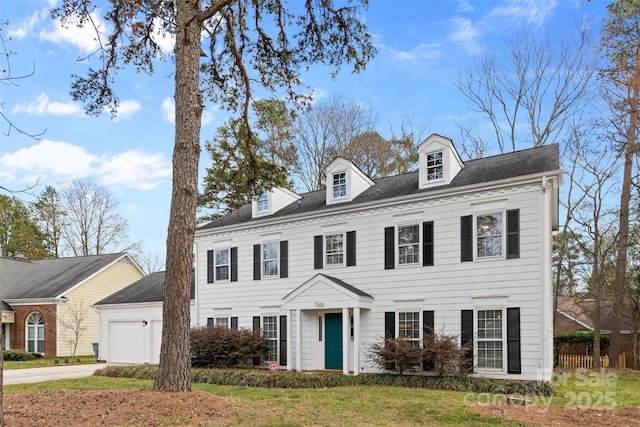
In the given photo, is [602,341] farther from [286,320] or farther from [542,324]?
[286,320]

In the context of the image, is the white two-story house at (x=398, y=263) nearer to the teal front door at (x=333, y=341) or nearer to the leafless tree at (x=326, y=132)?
the teal front door at (x=333, y=341)

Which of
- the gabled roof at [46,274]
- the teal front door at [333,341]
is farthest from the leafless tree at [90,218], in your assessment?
the teal front door at [333,341]

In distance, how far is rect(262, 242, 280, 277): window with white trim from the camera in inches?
708

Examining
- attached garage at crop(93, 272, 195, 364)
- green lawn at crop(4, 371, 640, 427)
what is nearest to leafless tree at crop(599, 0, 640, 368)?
green lawn at crop(4, 371, 640, 427)

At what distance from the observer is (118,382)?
569 inches

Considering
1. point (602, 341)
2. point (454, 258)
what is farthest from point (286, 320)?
point (602, 341)

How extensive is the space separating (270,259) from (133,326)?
26.4 feet

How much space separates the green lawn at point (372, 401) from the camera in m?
8.23

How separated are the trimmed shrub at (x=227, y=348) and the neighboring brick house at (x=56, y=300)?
12054mm

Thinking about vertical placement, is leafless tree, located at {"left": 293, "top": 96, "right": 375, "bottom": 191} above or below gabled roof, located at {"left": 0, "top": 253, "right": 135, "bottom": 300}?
above

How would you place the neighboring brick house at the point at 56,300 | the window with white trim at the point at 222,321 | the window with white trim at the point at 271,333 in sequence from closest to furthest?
the window with white trim at the point at 271,333
the window with white trim at the point at 222,321
the neighboring brick house at the point at 56,300

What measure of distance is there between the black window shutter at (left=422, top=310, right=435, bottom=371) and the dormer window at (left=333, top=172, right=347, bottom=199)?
494cm

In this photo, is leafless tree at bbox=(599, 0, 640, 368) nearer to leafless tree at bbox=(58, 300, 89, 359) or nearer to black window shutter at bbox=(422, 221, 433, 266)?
black window shutter at bbox=(422, 221, 433, 266)

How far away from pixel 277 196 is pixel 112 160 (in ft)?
36.0
